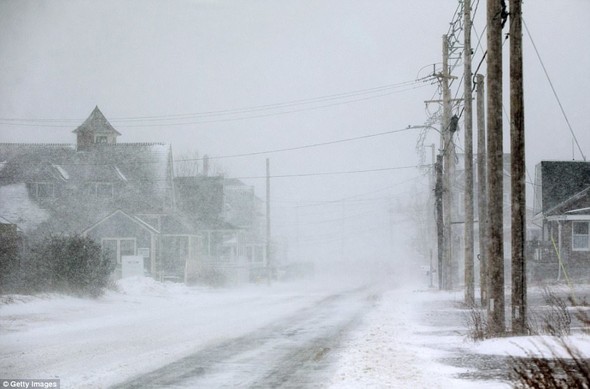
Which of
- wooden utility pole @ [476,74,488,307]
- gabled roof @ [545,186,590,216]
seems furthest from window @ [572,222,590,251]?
wooden utility pole @ [476,74,488,307]

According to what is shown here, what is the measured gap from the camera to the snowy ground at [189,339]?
35.0 ft

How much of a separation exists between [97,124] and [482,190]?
143 feet

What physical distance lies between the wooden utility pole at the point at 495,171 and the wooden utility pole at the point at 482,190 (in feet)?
22.0

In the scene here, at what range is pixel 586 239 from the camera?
136 feet

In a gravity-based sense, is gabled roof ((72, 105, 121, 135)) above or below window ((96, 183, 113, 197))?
above

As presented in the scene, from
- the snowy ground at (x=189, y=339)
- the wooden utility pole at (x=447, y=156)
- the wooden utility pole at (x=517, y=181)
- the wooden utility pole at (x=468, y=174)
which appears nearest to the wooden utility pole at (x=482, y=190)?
the wooden utility pole at (x=468, y=174)

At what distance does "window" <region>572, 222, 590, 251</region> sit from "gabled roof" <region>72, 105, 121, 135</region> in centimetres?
3707

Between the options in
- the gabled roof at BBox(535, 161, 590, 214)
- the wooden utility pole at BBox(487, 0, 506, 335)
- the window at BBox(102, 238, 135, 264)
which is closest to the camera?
the wooden utility pole at BBox(487, 0, 506, 335)

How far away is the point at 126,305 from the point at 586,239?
27206 millimetres

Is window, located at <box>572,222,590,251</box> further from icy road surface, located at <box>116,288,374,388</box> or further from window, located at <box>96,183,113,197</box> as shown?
window, located at <box>96,183,113,197</box>

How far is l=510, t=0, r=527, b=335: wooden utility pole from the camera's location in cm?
1326

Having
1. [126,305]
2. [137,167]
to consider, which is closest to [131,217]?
[137,167]

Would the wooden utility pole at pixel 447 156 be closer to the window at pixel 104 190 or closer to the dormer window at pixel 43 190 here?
the window at pixel 104 190

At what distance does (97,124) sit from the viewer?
59.3 metres
